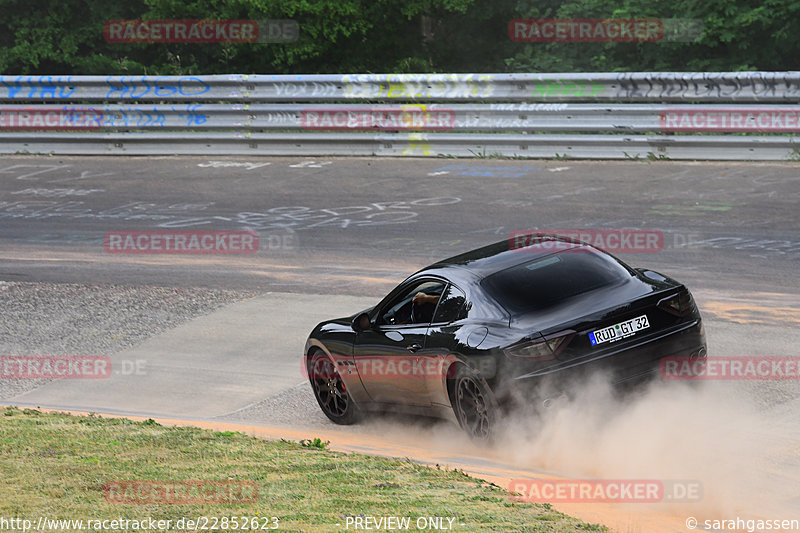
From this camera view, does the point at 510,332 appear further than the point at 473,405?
No

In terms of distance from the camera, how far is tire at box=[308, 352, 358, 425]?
9477mm

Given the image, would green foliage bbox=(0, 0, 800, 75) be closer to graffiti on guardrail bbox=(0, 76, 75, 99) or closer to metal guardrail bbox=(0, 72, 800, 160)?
metal guardrail bbox=(0, 72, 800, 160)

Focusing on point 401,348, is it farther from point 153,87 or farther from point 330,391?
point 153,87

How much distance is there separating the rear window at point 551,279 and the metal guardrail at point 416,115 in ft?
32.6

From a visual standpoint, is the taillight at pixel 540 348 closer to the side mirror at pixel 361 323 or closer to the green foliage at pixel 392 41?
the side mirror at pixel 361 323

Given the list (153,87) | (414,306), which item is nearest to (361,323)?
(414,306)

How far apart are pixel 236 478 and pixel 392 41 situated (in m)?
20.6

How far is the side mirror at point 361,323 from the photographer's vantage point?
30.0ft

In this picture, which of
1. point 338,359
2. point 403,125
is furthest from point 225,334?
point 403,125

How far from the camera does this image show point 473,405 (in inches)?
317

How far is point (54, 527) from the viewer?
5.86m

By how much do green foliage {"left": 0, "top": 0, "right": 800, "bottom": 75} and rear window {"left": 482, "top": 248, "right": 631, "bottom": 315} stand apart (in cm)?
1495

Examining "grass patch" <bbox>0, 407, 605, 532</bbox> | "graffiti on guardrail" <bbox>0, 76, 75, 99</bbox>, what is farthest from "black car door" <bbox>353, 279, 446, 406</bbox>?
"graffiti on guardrail" <bbox>0, 76, 75, 99</bbox>

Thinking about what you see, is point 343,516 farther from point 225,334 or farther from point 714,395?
point 225,334
